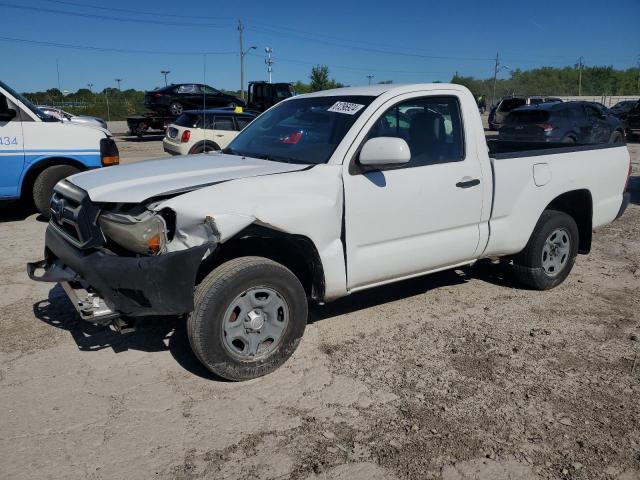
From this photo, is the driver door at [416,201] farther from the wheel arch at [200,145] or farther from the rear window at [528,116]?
the rear window at [528,116]

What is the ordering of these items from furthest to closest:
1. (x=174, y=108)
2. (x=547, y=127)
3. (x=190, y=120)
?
(x=174, y=108)
(x=547, y=127)
(x=190, y=120)

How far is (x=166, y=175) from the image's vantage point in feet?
12.1

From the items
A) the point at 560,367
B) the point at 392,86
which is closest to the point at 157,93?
the point at 392,86

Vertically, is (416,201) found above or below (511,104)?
below

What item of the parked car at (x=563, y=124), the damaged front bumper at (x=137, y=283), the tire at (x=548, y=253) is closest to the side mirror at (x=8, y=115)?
the damaged front bumper at (x=137, y=283)

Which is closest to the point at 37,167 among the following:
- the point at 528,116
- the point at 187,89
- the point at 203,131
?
the point at 203,131

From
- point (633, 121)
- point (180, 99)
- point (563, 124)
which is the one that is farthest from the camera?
point (180, 99)

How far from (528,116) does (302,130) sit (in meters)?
12.5

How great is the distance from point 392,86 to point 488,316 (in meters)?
2.10

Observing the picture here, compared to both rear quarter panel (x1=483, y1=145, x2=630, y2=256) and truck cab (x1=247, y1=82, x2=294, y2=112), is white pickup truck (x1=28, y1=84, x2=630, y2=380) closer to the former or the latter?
rear quarter panel (x1=483, y1=145, x2=630, y2=256)

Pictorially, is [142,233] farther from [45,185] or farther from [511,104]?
[511,104]

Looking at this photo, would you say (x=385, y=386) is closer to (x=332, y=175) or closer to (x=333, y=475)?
(x=333, y=475)

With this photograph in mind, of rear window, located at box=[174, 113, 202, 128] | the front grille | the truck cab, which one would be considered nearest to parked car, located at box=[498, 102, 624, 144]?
rear window, located at box=[174, 113, 202, 128]

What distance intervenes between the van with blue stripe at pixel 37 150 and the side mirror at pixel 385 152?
411 cm
